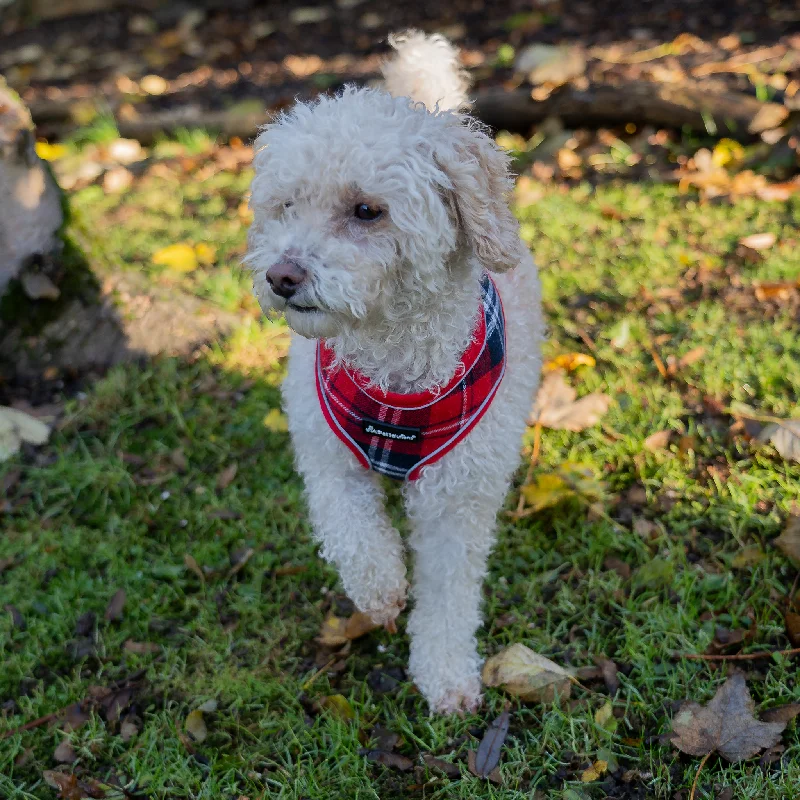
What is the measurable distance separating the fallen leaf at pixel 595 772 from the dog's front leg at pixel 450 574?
455mm

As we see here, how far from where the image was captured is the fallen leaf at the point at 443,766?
8.61ft

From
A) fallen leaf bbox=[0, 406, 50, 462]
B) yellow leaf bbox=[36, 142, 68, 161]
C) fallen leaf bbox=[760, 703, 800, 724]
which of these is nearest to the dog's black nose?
fallen leaf bbox=[760, 703, 800, 724]

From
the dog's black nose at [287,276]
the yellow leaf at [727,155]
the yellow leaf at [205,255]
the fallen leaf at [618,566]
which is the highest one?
the dog's black nose at [287,276]

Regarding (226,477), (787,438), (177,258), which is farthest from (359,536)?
(177,258)

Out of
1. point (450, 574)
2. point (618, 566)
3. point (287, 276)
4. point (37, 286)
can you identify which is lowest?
point (618, 566)

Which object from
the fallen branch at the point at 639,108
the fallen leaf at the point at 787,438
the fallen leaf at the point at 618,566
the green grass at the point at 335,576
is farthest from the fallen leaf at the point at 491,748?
the fallen branch at the point at 639,108

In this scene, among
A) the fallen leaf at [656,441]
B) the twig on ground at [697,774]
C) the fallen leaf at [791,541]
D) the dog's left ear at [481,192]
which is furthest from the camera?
the fallen leaf at [656,441]

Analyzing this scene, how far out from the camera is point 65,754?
107 inches

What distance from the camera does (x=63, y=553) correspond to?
11.4 feet

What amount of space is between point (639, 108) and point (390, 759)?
16.6 ft

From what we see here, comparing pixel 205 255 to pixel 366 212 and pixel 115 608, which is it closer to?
pixel 115 608

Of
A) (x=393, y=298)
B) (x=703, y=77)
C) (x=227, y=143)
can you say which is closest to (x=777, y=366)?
(x=393, y=298)

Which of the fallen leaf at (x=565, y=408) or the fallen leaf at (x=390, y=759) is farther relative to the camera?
the fallen leaf at (x=565, y=408)

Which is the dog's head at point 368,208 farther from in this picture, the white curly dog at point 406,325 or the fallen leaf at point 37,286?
the fallen leaf at point 37,286
